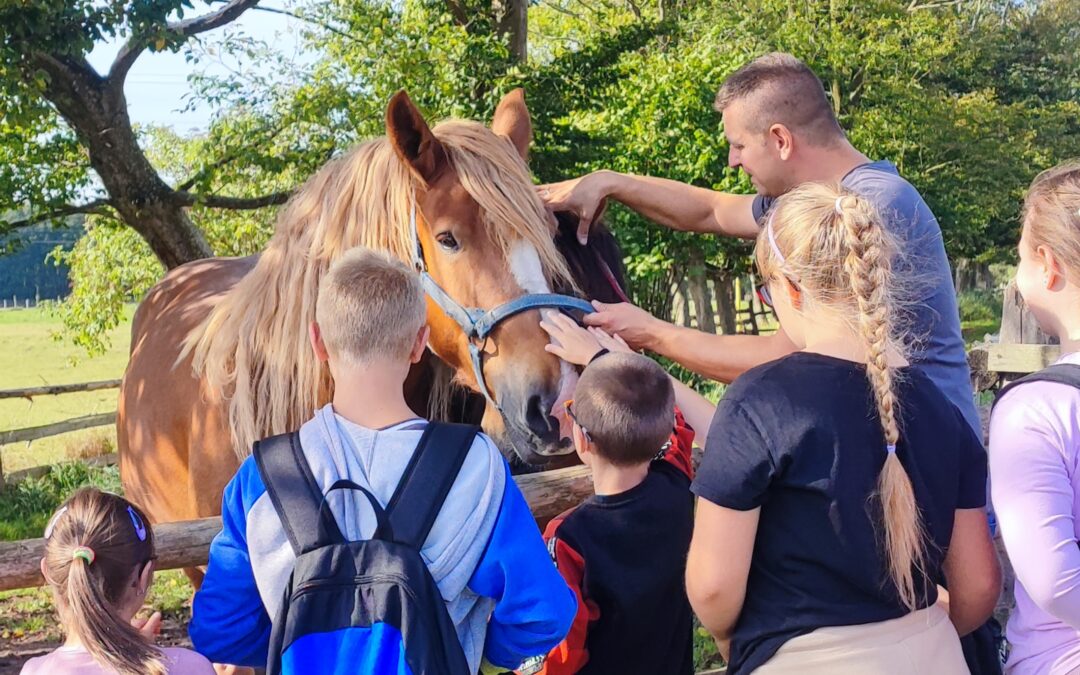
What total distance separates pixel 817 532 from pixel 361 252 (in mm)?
1010

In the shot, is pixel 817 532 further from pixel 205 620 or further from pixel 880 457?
pixel 205 620

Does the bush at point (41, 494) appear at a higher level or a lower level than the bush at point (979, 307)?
higher

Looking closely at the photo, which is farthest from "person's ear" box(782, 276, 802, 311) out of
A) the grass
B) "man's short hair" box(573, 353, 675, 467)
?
the grass

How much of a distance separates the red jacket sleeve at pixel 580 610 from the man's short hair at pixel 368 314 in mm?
549

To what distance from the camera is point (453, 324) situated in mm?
2482

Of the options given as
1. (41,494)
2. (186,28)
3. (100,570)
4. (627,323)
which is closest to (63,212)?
(186,28)

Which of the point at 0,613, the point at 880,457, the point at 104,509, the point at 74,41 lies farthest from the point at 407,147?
the point at 0,613

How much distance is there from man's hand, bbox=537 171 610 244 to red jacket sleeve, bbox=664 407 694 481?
0.81m

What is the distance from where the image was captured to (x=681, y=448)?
7.32 feet

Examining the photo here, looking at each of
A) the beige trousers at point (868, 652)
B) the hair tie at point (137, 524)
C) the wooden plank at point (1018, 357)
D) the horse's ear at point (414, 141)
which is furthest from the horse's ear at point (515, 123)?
the wooden plank at point (1018, 357)

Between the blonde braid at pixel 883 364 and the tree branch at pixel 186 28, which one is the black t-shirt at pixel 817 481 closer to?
the blonde braid at pixel 883 364

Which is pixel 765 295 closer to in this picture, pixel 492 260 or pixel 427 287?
pixel 492 260

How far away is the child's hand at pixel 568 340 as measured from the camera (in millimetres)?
2260

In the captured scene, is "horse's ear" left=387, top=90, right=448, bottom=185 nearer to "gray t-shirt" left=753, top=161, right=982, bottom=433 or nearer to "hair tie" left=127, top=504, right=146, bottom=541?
"gray t-shirt" left=753, top=161, right=982, bottom=433
